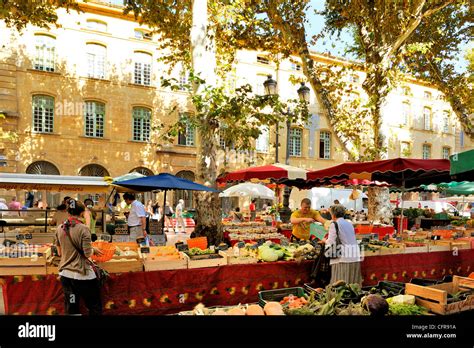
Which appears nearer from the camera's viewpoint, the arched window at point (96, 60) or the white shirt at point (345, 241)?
the white shirt at point (345, 241)

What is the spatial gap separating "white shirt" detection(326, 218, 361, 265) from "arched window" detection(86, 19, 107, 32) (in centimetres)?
2208

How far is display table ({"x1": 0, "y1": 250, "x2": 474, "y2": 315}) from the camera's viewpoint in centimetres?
480

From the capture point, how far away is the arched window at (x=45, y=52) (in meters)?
20.8

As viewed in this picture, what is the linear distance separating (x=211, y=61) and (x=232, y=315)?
24.0 feet

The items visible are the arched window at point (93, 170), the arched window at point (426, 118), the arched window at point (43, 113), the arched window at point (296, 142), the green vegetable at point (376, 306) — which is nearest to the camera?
the green vegetable at point (376, 306)

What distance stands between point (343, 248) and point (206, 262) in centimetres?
212

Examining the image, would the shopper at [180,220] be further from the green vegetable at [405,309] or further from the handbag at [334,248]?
the green vegetable at [405,309]

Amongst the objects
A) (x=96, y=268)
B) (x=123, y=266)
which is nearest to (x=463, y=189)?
(x=123, y=266)

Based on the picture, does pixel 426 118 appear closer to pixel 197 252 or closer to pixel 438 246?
pixel 438 246

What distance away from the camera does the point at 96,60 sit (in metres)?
22.5

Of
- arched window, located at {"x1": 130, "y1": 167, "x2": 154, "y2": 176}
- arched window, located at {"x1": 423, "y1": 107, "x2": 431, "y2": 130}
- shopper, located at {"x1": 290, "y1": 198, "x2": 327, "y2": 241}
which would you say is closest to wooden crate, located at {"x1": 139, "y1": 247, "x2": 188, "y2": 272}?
shopper, located at {"x1": 290, "y1": 198, "x2": 327, "y2": 241}

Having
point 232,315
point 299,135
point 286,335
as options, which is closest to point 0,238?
point 232,315

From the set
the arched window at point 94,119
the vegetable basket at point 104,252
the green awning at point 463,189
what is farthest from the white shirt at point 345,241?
the arched window at point 94,119

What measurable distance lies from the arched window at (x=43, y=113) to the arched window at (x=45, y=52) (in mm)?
1785
